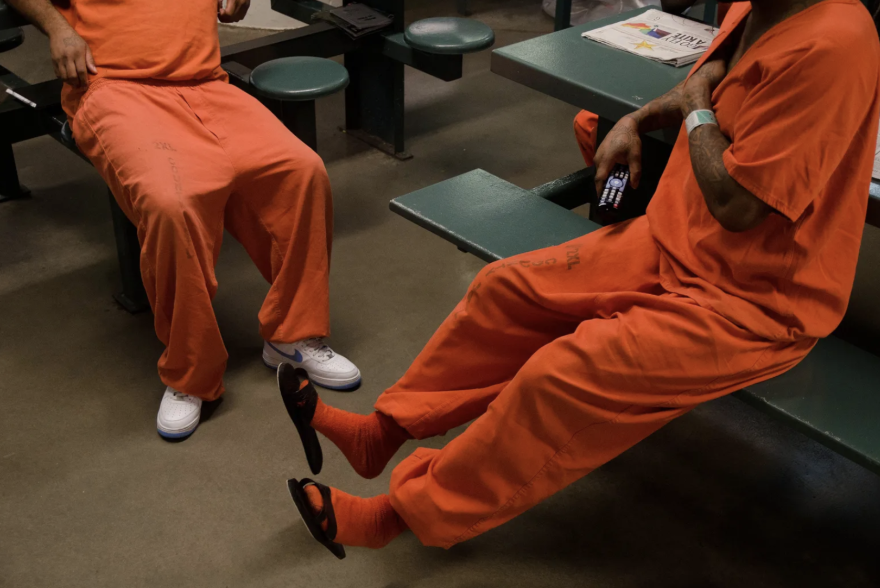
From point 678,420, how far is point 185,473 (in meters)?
1.29

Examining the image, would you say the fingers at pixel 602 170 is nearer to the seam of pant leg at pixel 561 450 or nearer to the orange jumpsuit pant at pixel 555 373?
the orange jumpsuit pant at pixel 555 373

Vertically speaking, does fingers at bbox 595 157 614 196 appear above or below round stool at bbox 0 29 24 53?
above

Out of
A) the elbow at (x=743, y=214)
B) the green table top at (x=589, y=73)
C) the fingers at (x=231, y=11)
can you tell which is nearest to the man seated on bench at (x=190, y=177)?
the fingers at (x=231, y=11)

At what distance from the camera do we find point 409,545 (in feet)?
6.45

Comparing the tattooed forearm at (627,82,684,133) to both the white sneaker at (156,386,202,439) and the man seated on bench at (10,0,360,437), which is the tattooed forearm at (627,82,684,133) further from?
the white sneaker at (156,386,202,439)

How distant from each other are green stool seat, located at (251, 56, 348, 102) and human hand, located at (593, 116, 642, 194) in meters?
1.22

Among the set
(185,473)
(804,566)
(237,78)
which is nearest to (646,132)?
(804,566)

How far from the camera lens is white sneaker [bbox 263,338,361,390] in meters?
2.41

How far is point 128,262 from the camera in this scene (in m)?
2.63

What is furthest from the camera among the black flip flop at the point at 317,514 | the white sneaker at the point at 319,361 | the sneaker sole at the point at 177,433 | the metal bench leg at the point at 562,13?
the metal bench leg at the point at 562,13

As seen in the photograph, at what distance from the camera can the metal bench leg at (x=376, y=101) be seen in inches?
142

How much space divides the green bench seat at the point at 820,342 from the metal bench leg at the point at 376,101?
1.40m

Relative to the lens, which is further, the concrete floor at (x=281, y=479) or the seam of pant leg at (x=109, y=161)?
the seam of pant leg at (x=109, y=161)

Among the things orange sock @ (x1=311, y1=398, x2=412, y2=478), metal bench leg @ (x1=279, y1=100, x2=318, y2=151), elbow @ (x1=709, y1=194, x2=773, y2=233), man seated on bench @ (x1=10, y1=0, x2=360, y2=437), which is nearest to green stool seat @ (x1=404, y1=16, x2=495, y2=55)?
metal bench leg @ (x1=279, y1=100, x2=318, y2=151)
